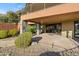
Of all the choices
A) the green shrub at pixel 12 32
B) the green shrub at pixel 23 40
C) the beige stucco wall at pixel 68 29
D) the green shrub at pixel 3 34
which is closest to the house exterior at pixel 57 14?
the beige stucco wall at pixel 68 29

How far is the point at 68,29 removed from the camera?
628 inches

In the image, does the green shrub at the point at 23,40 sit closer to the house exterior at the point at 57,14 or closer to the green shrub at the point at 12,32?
the house exterior at the point at 57,14

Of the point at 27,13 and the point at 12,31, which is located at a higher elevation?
the point at 27,13

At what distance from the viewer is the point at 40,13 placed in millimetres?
11664

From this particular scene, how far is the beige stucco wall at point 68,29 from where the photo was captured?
15311 millimetres

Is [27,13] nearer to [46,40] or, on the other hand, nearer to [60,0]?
[46,40]

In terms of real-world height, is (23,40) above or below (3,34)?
below

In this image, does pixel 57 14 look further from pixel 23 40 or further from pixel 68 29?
pixel 68 29

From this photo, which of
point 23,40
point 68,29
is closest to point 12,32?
→ point 68,29

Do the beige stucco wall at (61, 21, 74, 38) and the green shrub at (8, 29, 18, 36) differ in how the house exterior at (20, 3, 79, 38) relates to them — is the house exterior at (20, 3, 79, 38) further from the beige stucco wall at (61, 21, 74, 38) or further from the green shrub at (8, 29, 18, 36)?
the green shrub at (8, 29, 18, 36)

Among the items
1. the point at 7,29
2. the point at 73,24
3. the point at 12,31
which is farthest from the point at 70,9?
the point at 7,29

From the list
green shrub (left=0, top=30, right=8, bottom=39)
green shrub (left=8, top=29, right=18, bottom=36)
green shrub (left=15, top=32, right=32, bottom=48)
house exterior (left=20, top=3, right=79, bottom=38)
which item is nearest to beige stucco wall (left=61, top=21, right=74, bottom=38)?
house exterior (left=20, top=3, right=79, bottom=38)

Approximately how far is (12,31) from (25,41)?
6677 millimetres

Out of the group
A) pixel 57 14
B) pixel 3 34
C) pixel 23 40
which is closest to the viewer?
pixel 23 40
